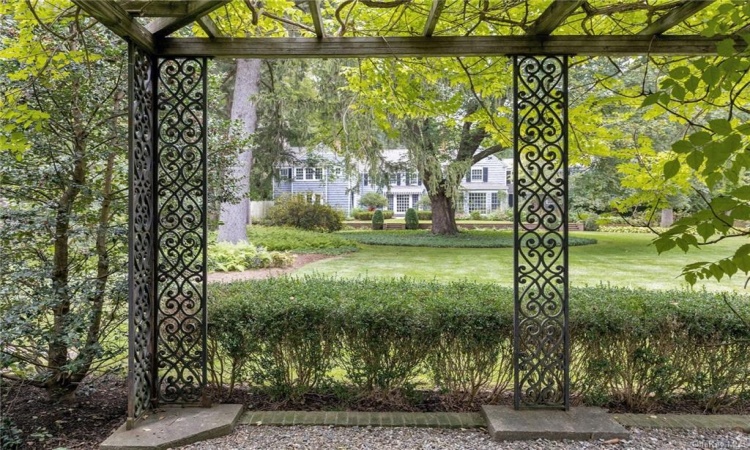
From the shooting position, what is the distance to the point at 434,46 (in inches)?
102

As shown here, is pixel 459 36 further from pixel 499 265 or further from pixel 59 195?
pixel 499 265

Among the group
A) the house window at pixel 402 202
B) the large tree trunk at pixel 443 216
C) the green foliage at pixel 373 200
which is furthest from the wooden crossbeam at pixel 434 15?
the house window at pixel 402 202

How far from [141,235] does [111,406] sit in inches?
50.2

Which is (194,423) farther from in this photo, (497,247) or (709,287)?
(497,247)

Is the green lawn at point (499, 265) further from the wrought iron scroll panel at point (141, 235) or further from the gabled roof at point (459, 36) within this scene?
the gabled roof at point (459, 36)

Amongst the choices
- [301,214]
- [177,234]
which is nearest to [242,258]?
[177,234]

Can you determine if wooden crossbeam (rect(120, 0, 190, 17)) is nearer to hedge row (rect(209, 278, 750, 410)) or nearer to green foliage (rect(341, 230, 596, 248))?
hedge row (rect(209, 278, 750, 410))

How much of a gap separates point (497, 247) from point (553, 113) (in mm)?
10267

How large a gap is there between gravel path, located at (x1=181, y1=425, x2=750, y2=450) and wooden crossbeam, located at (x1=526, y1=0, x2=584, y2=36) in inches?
88.6

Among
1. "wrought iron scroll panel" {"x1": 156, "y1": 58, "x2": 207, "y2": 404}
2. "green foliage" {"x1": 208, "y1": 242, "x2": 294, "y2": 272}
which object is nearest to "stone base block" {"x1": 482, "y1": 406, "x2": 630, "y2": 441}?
"wrought iron scroll panel" {"x1": 156, "y1": 58, "x2": 207, "y2": 404}

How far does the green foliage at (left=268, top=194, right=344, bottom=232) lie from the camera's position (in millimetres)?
15727

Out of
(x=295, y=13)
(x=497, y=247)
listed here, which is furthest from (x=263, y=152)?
(x=295, y=13)

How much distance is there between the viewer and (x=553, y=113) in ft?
8.84

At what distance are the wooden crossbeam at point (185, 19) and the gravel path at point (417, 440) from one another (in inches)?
87.5
